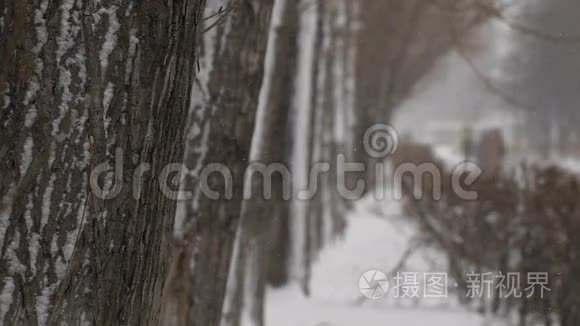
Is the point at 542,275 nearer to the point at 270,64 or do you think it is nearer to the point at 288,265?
the point at 270,64

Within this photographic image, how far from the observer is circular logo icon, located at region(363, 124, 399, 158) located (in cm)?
1662

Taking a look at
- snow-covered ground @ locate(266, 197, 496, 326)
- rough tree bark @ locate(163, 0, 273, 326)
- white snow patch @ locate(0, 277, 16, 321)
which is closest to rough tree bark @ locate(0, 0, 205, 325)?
white snow patch @ locate(0, 277, 16, 321)

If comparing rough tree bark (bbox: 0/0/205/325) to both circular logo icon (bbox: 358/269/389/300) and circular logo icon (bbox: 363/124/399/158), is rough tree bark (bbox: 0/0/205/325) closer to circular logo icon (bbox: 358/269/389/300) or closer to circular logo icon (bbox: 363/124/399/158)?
circular logo icon (bbox: 358/269/389/300)

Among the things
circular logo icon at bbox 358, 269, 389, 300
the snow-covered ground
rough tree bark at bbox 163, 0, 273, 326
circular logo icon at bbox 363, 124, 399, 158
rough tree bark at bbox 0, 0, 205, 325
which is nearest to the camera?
rough tree bark at bbox 0, 0, 205, 325

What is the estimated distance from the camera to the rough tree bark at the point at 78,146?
5.45 feet

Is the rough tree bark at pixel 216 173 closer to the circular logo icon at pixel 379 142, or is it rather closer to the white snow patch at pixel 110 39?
the white snow patch at pixel 110 39

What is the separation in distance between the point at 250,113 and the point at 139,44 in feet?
5.62

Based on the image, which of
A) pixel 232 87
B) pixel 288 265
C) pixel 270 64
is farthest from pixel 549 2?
pixel 232 87

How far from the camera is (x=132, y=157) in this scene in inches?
69.4

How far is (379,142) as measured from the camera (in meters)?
17.3

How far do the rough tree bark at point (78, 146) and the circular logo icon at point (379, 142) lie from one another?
46.5 ft

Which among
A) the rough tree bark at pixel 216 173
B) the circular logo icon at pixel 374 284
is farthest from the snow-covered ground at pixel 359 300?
the rough tree bark at pixel 216 173

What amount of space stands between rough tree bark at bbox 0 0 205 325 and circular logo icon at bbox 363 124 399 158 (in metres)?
14.2

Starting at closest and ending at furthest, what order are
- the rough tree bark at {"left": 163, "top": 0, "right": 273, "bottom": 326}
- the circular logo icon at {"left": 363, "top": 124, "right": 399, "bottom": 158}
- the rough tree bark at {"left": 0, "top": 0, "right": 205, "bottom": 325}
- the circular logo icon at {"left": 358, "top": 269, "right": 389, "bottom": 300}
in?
the rough tree bark at {"left": 0, "top": 0, "right": 205, "bottom": 325}, the rough tree bark at {"left": 163, "top": 0, "right": 273, "bottom": 326}, the circular logo icon at {"left": 358, "top": 269, "right": 389, "bottom": 300}, the circular logo icon at {"left": 363, "top": 124, "right": 399, "bottom": 158}
